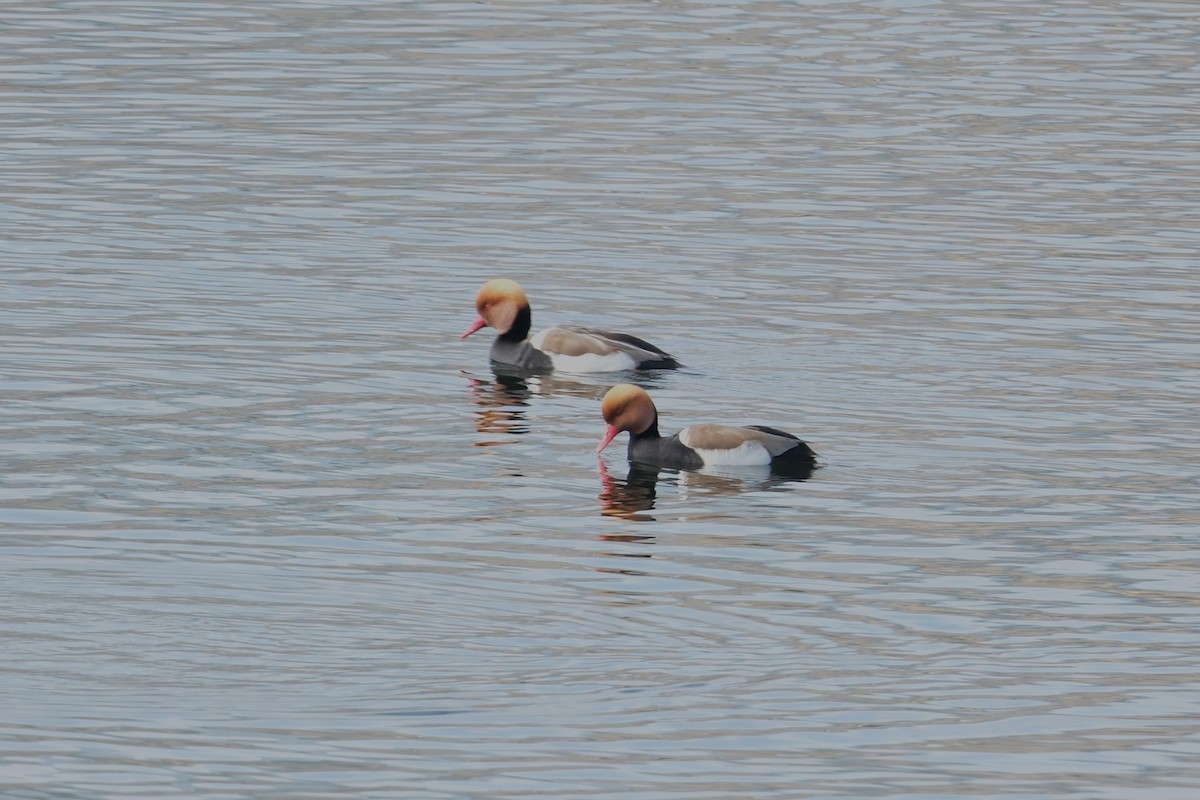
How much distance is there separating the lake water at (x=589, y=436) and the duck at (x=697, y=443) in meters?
0.19

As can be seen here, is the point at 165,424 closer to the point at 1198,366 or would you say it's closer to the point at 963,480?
the point at 963,480

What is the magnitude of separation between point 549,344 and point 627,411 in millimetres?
3649

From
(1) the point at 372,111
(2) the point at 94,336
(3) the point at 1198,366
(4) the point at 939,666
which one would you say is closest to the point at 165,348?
(2) the point at 94,336

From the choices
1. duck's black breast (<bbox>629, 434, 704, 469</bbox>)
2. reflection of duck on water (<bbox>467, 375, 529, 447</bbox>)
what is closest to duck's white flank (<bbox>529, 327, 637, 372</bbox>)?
reflection of duck on water (<bbox>467, 375, 529, 447</bbox>)

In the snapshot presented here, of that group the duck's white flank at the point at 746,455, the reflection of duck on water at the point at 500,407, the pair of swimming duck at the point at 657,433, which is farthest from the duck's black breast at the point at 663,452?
the reflection of duck on water at the point at 500,407

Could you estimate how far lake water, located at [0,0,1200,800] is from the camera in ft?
34.8

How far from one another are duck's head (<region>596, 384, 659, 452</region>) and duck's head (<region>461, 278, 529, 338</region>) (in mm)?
3893

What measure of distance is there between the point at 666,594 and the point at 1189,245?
13437 mm

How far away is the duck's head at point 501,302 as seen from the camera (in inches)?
809

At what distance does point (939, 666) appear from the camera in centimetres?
1168

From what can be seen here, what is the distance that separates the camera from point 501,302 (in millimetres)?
20609

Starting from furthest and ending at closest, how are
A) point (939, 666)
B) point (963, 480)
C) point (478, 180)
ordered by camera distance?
point (478, 180)
point (963, 480)
point (939, 666)

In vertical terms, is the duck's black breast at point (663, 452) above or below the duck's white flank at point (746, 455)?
below

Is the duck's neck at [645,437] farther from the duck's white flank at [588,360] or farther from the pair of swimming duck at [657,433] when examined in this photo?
the duck's white flank at [588,360]
